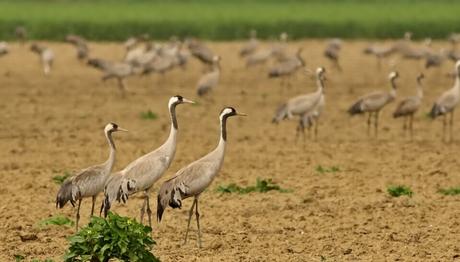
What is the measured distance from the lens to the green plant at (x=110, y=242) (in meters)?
11.7

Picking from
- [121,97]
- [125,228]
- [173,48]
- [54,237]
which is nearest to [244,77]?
[173,48]

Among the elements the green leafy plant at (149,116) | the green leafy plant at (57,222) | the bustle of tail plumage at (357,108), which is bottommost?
the green leafy plant at (57,222)

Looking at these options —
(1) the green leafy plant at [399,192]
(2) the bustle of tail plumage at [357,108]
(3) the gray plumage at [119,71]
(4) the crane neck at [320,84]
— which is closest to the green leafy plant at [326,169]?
(1) the green leafy plant at [399,192]

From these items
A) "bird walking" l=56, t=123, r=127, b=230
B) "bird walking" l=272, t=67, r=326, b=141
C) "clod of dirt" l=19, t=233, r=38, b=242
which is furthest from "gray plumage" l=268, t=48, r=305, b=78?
"clod of dirt" l=19, t=233, r=38, b=242

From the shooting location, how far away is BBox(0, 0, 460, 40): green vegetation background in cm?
5553

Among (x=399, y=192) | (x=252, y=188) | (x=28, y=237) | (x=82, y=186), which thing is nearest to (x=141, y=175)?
(x=82, y=186)

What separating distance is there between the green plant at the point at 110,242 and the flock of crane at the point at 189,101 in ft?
6.02

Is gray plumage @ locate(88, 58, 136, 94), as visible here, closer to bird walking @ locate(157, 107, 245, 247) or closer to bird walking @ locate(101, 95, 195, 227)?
bird walking @ locate(101, 95, 195, 227)

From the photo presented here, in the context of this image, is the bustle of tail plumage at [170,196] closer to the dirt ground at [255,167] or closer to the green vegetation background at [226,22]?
the dirt ground at [255,167]

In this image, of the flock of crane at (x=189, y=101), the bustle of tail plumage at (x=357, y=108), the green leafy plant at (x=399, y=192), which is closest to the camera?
the flock of crane at (x=189, y=101)

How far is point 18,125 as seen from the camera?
82.8 ft

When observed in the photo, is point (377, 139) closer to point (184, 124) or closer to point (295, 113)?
point (295, 113)

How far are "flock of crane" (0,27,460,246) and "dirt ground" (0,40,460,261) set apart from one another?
18.6 inches

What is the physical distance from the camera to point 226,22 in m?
56.7
